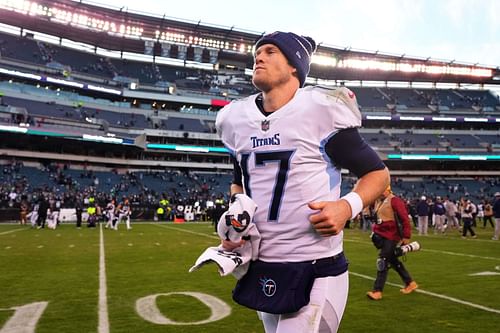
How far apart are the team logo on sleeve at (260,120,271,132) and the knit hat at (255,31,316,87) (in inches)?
14.4

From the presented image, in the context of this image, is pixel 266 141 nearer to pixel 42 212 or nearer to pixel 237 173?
pixel 237 173

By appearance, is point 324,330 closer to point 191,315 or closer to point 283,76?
point 283,76

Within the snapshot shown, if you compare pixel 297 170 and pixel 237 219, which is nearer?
pixel 237 219

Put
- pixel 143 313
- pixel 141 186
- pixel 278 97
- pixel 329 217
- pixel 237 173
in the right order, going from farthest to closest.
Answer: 1. pixel 141 186
2. pixel 143 313
3. pixel 237 173
4. pixel 278 97
5. pixel 329 217

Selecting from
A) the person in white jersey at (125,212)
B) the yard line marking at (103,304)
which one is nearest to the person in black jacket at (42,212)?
the person in white jersey at (125,212)

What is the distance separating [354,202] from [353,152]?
10.4 inches

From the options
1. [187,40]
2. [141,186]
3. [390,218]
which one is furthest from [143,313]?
[187,40]

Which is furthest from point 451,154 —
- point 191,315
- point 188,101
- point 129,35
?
point 191,315

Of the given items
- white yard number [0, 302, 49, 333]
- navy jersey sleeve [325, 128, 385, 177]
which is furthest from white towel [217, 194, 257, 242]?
white yard number [0, 302, 49, 333]

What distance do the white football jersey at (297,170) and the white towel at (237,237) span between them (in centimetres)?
7

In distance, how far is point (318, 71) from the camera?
6294cm

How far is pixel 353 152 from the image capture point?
7.31 feet

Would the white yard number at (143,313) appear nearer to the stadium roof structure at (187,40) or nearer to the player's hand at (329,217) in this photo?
the player's hand at (329,217)

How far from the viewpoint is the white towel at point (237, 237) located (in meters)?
2.07
